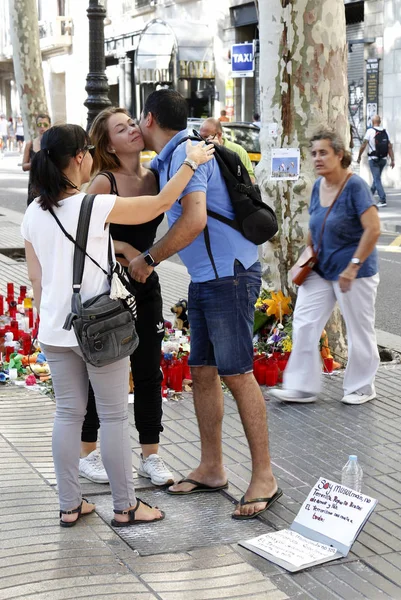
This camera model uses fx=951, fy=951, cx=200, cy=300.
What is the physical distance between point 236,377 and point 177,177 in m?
0.98

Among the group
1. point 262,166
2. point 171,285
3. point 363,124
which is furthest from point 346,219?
point 363,124

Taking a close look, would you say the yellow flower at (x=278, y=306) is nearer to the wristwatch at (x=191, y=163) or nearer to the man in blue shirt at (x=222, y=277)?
the man in blue shirt at (x=222, y=277)

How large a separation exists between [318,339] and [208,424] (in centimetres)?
176

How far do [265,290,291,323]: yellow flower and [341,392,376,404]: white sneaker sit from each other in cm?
132

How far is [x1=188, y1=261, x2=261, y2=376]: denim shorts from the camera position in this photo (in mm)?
4398

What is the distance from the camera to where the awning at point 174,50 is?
3366cm

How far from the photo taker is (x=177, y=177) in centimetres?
410

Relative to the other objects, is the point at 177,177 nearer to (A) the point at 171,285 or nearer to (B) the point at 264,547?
(B) the point at 264,547

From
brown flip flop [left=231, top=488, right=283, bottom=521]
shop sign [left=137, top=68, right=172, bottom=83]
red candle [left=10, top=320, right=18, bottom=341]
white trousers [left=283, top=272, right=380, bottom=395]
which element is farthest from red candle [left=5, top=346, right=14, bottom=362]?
shop sign [left=137, top=68, right=172, bottom=83]

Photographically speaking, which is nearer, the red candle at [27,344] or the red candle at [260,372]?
the red candle at [260,372]

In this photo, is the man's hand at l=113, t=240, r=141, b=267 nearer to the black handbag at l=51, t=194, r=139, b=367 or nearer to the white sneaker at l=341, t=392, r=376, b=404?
the black handbag at l=51, t=194, r=139, b=367

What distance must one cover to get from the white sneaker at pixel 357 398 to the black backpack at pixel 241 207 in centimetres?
217

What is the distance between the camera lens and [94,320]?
12.7 feet

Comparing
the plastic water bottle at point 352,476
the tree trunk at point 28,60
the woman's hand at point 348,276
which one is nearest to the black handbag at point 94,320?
the plastic water bottle at point 352,476
